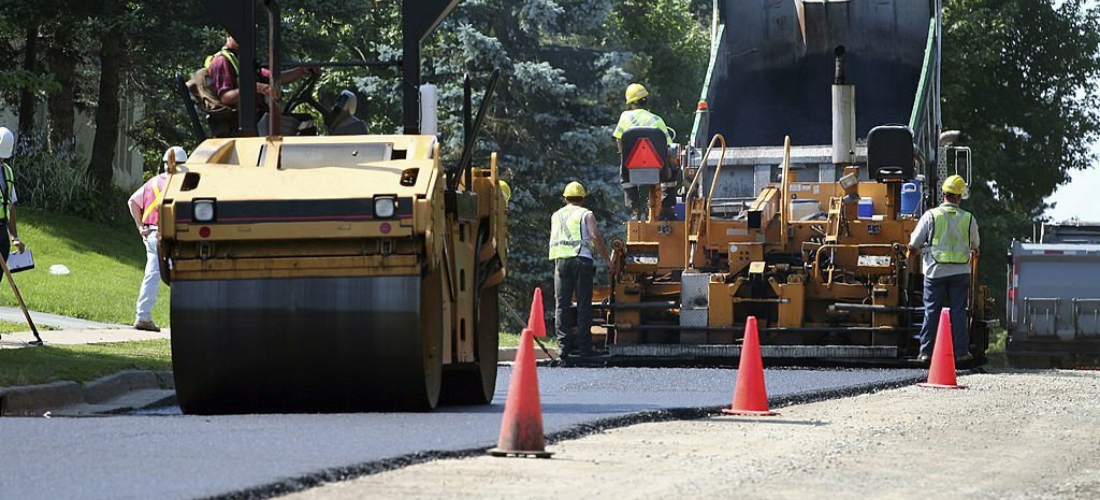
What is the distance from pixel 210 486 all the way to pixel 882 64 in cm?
1282

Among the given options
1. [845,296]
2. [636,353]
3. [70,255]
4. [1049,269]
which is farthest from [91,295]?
[1049,269]

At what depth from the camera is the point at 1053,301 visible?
67.5 ft

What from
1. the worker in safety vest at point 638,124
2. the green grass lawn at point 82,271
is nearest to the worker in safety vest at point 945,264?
the worker in safety vest at point 638,124

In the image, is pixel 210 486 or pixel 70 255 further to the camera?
pixel 70 255

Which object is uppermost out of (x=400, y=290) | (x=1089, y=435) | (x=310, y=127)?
(x=310, y=127)

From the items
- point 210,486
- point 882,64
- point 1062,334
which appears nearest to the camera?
point 210,486

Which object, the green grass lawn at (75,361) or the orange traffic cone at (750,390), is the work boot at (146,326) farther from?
the orange traffic cone at (750,390)

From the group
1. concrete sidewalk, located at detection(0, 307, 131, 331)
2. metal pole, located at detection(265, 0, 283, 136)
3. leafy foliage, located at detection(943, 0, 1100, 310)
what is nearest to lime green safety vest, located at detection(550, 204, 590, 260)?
concrete sidewalk, located at detection(0, 307, 131, 331)

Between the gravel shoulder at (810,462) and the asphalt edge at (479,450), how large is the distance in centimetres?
7

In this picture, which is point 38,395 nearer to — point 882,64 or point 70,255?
point 882,64

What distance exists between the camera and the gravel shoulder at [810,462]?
22.8 feet

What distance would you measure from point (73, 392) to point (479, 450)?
4.10 metres

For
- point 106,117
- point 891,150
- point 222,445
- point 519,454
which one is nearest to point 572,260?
point 891,150

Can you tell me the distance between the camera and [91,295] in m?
20.6
